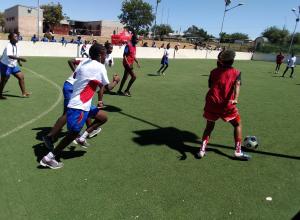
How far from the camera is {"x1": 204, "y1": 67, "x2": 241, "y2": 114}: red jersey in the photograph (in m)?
5.02

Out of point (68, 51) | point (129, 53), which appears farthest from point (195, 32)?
point (129, 53)

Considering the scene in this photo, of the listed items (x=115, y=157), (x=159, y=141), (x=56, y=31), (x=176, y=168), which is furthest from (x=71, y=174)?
(x=56, y=31)

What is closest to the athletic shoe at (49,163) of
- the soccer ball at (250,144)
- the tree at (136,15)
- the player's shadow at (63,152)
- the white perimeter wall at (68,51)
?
the player's shadow at (63,152)

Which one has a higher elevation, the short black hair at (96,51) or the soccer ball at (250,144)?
the short black hair at (96,51)

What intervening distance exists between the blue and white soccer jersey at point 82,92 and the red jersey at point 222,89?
1.79m

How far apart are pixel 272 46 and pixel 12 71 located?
5311cm

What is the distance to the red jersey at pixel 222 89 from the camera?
16.5 feet

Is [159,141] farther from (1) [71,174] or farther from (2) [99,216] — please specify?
(2) [99,216]

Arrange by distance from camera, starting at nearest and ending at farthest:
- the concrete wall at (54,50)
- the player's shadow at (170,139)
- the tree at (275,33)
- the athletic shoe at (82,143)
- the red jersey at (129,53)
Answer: the athletic shoe at (82,143), the player's shadow at (170,139), the red jersey at (129,53), the concrete wall at (54,50), the tree at (275,33)

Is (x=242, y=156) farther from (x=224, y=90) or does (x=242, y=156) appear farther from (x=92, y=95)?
(x=92, y=95)

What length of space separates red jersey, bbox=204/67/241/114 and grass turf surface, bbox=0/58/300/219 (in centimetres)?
93

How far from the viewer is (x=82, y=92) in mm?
4508

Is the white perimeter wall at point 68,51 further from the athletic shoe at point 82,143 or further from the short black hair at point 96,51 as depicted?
the short black hair at point 96,51

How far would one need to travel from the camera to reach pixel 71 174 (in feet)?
15.1
